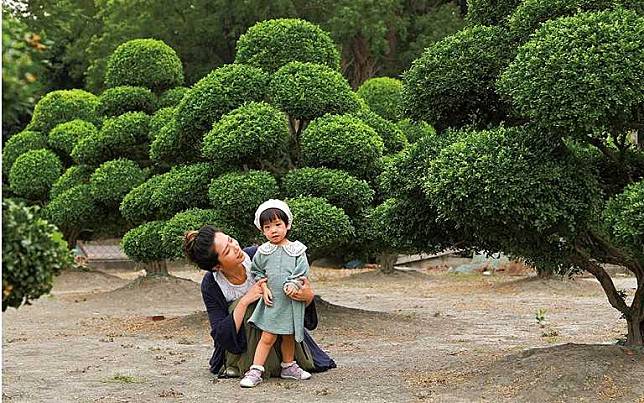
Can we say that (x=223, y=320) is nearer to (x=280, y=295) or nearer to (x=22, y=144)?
(x=280, y=295)

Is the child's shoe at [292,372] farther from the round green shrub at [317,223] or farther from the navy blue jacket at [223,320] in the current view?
the round green shrub at [317,223]

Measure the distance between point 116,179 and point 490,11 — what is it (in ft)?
28.2

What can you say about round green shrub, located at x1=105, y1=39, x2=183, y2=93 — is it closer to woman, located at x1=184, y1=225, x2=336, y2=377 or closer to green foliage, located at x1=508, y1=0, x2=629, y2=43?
woman, located at x1=184, y1=225, x2=336, y2=377

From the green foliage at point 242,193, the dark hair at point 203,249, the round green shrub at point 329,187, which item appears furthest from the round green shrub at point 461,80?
the green foliage at point 242,193

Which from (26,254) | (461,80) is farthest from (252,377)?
(26,254)

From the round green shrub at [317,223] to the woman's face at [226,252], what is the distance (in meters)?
2.96

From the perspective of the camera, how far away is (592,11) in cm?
692

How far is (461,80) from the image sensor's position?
7.73 meters

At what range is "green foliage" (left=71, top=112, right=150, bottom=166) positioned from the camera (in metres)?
15.2

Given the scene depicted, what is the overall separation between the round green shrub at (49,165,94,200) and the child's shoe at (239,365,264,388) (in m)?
9.81

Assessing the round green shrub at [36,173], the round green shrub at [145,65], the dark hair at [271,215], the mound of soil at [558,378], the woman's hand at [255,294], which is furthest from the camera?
the round green shrub at [36,173]

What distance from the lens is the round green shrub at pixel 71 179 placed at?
16391 millimetres

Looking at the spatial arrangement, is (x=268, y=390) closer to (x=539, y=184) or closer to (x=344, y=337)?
(x=539, y=184)

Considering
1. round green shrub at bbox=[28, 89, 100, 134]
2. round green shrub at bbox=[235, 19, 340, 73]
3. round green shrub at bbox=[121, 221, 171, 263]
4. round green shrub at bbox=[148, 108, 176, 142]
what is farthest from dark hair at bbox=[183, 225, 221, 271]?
round green shrub at bbox=[28, 89, 100, 134]
